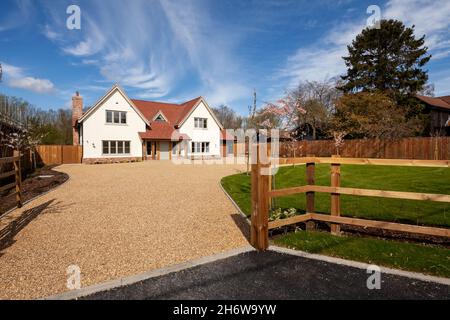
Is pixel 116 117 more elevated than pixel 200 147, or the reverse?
pixel 116 117

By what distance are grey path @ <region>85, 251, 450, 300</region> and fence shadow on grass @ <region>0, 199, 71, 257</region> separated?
3.59m

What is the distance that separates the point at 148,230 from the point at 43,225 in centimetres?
293

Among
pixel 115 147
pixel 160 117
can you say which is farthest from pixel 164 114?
pixel 115 147

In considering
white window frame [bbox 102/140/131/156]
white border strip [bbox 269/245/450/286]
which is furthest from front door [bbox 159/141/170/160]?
white border strip [bbox 269/245/450/286]

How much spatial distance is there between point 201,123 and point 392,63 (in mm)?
25785

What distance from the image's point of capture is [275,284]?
11.8 ft

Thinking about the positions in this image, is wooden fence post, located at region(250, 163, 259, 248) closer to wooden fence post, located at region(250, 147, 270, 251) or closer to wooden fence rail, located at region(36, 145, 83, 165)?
wooden fence post, located at region(250, 147, 270, 251)

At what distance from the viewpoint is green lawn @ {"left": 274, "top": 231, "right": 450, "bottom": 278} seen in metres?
3.97

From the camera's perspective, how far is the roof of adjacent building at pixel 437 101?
3444 cm

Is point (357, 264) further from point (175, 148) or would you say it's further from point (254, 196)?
point (175, 148)

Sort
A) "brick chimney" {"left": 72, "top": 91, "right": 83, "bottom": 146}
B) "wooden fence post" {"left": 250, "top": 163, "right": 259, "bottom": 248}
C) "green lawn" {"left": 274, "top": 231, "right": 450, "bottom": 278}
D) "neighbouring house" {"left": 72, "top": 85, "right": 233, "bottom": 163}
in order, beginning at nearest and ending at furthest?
"green lawn" {"left": 274, "top": 231, "right": 450, "bottom": 278} < "wooden fence post" {"left": 250, "top": 163, "right": 259, "bottom": 248} < "neighbouring house" {"left": 72, "top": 85, "right": 233, "bottom": 163} < "brick chimney" {"left": 72, "top": 91, "right": 83, "bottom": 146}
